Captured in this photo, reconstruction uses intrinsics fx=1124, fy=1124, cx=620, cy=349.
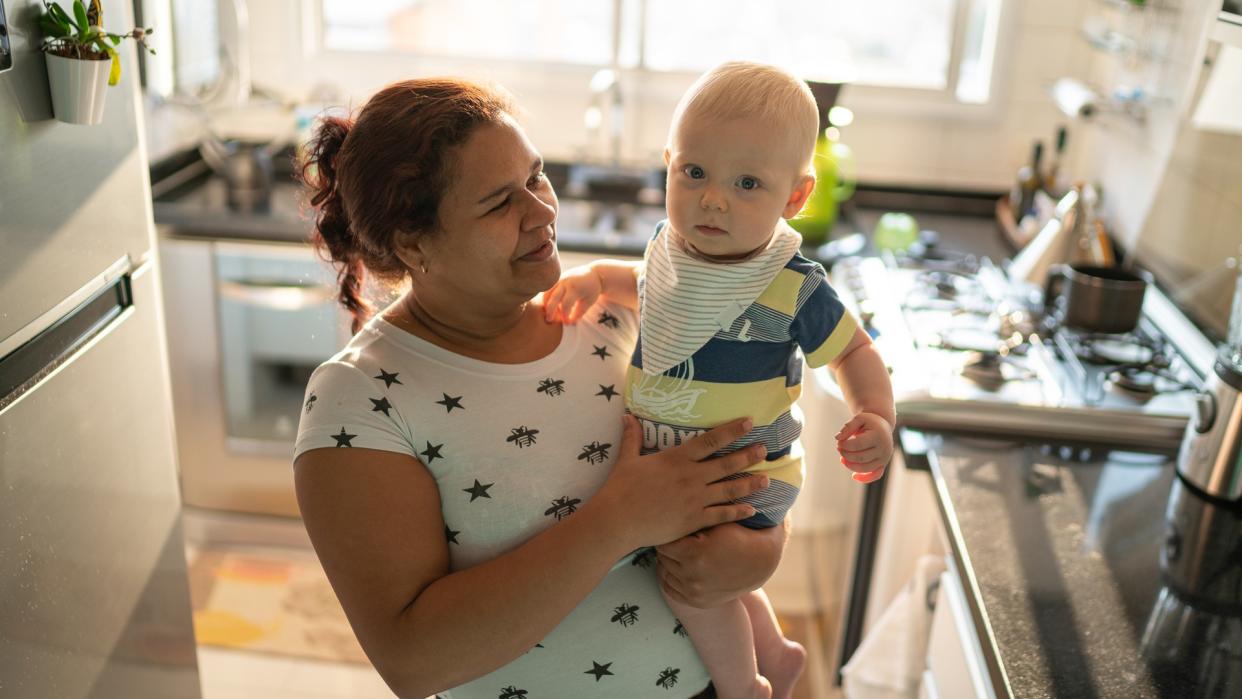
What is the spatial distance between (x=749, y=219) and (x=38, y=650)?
0.97 meters

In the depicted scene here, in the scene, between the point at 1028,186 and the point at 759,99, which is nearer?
the point at 759,99

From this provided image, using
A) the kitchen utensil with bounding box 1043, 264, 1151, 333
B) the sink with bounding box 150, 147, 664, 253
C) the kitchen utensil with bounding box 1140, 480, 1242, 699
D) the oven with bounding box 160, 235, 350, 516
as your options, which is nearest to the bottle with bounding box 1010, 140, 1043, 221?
the kitchen utensil with bounding box 1043, 264, 1151, 333

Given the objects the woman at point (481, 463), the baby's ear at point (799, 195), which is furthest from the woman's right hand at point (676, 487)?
the baby's ear at point (799, 195)

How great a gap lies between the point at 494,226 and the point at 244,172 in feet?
6.77

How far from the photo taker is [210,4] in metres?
2.81

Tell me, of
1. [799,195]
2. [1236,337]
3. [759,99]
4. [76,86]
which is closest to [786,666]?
[799,195]

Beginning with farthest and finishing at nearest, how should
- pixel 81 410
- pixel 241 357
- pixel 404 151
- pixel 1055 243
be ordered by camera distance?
pixel 241 357, pixel 1055 243, pixel 81 410, pixel 404 151

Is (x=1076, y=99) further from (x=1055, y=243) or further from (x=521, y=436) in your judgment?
(x=521, y=436)

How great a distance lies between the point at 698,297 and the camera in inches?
47.4

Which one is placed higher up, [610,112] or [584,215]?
[610,112]

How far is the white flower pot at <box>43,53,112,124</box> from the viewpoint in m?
1.27

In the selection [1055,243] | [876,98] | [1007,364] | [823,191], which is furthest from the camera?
[876,98]

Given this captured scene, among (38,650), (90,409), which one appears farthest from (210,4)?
(38,650)

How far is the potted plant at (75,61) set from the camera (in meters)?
1.27
